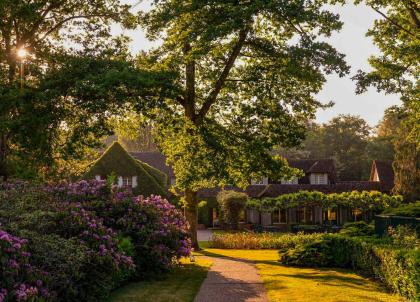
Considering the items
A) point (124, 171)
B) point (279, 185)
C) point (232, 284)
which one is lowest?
point (232, 284)

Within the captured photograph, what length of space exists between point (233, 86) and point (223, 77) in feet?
3.96

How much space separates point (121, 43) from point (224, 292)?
18224 millimetres

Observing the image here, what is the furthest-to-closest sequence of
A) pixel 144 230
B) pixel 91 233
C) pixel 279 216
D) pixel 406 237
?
pixel 279 216 → pixel 144 230 → pixel 406 237 → pixel 91 233

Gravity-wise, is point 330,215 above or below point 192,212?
below

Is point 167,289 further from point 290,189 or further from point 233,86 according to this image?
point 290,189

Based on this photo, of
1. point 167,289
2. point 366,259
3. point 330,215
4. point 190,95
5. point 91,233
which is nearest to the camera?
point 91,233

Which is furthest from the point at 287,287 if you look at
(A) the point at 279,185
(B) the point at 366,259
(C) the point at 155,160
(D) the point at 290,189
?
(C) the point at 155,160

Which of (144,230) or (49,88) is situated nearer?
(144,230)

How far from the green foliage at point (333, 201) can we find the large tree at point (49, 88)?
2521 centimetres

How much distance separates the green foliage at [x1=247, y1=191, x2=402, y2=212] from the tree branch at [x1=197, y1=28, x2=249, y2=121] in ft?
70.4

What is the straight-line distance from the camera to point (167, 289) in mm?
14867

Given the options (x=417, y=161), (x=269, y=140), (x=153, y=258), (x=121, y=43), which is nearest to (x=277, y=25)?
(x=269, y=140)

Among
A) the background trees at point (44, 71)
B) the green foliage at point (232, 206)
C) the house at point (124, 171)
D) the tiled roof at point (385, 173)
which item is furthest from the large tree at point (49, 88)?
the tiled roof at point (385, 173)

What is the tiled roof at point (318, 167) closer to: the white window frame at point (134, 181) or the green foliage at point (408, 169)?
the green foliage at point (408, 169)
